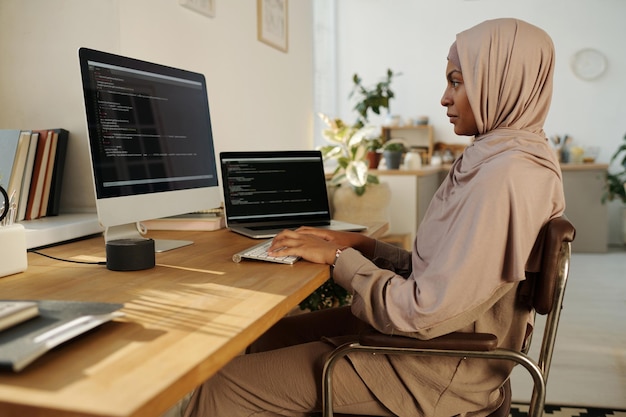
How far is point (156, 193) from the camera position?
1.63m

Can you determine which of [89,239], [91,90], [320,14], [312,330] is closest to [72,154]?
[89,239]

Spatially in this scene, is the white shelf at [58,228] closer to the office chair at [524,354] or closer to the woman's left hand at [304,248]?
the woman's left hand at [304,248]

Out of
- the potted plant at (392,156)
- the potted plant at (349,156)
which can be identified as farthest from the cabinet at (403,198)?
the potted plant at (349,156)

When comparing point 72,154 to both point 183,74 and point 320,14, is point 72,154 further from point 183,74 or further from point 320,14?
point 320,14

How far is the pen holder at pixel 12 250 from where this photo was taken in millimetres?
1251

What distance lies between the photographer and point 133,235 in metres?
1.61

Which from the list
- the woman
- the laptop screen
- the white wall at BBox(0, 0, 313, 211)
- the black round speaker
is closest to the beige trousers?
the woman

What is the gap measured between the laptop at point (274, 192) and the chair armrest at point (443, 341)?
0.74 metres

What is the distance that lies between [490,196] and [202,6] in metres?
1.76

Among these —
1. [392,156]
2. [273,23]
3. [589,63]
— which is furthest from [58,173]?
[589,63]

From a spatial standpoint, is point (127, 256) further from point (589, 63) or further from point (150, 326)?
point (589, 63)

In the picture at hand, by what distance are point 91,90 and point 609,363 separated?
8.78 feet

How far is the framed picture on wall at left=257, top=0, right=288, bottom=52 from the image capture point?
3.20 meters

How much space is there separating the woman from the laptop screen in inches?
23.1
